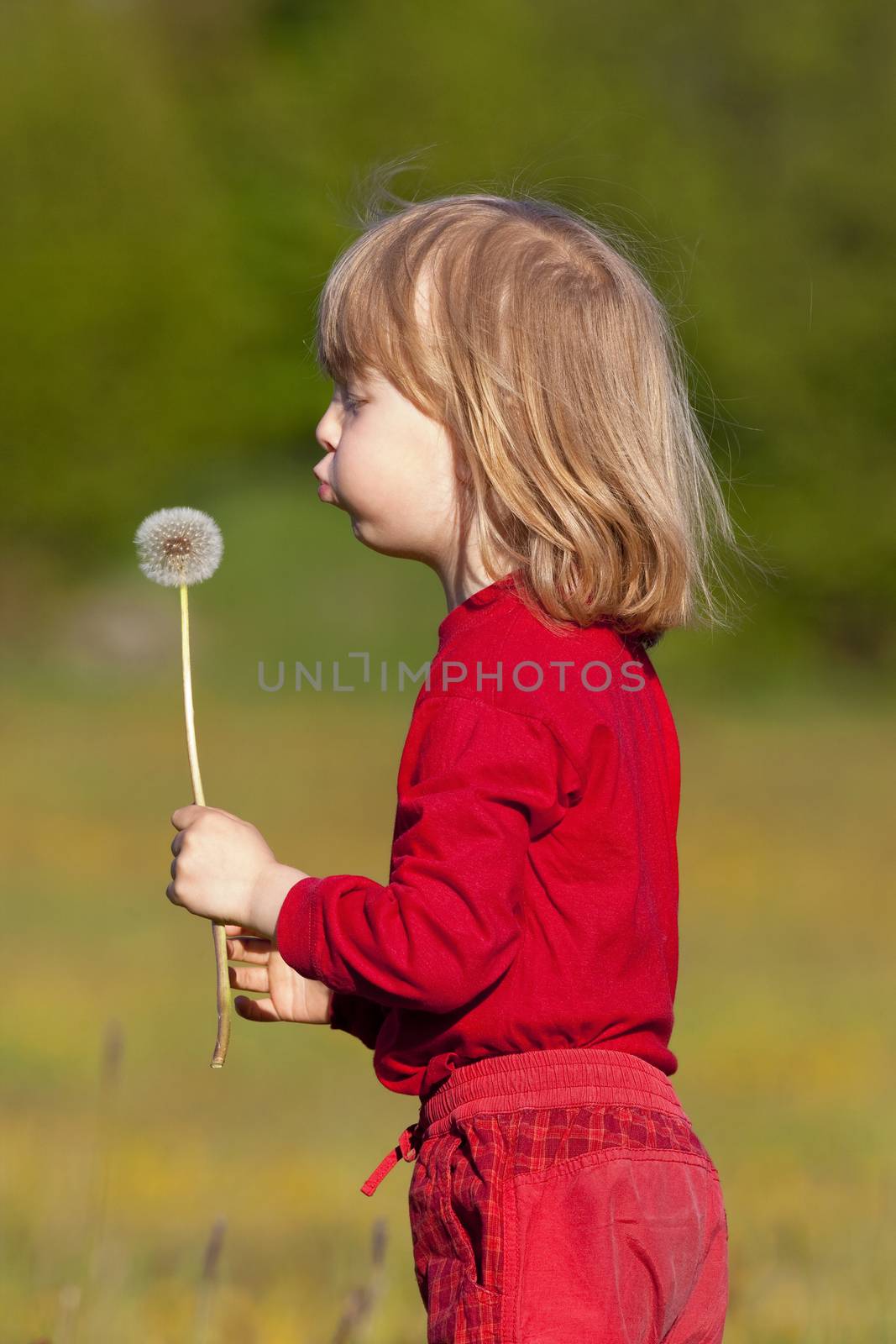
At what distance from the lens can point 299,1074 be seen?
6047 mm

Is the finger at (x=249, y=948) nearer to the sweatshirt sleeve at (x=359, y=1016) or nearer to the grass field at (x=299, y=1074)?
the sweatshirt sleeve at (x=359, y=1016)

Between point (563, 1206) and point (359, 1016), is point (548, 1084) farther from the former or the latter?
point (359, 1016)

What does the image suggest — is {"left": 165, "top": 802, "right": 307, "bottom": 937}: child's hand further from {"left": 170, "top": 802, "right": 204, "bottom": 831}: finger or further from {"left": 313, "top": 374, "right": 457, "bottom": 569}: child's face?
{"left": 313, "top": 374, "right": 457, "bottom": 569}: child's face

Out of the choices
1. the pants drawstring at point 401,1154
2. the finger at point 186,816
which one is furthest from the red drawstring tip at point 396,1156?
the finger at point 186,816

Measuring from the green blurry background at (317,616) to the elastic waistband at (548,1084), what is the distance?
1.65ft

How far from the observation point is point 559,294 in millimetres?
1880

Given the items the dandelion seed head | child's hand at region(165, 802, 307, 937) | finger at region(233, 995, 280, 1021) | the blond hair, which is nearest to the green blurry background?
finger at region(233, 995, 280, 1021)

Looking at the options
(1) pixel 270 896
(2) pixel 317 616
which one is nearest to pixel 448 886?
(1) pixel 270 896

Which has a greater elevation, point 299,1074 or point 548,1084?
point 299,1074

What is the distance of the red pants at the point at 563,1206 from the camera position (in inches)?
64.2

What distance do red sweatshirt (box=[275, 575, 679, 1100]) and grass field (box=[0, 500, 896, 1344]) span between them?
0.61m

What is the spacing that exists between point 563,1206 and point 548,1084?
0.11 metres

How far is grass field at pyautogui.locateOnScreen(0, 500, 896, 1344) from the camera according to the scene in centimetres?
302

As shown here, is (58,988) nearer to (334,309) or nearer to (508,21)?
(334,309)
